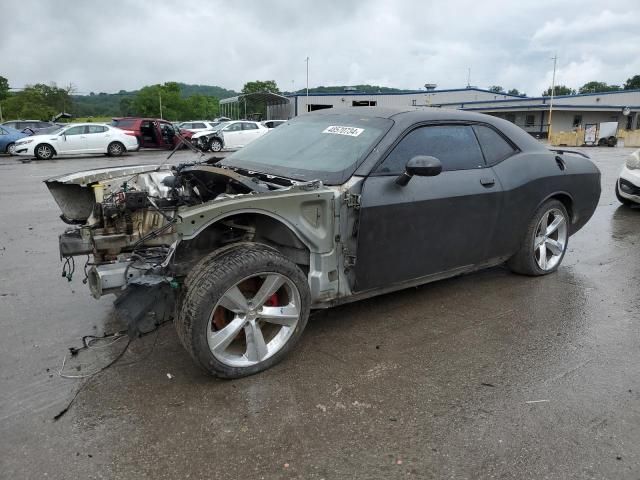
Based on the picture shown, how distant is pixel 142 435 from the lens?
8.43ft

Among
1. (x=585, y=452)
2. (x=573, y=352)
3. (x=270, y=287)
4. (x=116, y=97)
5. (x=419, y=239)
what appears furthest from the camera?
(x=116, y=97)

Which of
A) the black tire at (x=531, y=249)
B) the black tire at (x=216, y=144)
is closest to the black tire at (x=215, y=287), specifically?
the black tire at (x=531, y=249)

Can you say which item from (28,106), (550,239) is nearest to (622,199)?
(550,239)

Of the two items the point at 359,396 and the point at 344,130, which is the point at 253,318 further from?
the point at 344,130

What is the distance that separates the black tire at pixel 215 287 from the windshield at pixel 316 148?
0.73 metres

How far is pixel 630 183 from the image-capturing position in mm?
8570

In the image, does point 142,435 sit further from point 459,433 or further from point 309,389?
point 459,433

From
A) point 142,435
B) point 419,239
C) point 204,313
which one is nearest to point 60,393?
point 142,435

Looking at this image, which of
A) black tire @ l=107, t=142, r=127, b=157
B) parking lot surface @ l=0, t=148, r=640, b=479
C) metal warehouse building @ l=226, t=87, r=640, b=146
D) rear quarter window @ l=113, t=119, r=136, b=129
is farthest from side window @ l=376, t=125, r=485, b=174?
metal warehouse building @ l=226, t=87, r=640, b=146

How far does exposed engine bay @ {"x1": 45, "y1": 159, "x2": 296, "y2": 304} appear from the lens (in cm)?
309

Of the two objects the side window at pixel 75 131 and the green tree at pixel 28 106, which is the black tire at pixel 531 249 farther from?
the green tree at pixel 28 106

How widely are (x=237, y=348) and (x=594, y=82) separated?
131 m

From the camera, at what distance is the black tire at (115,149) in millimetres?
21047

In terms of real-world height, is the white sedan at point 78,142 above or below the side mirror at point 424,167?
below
